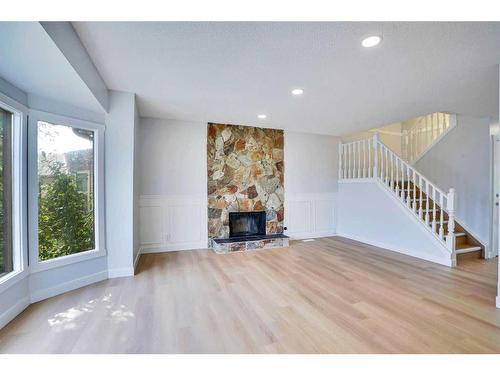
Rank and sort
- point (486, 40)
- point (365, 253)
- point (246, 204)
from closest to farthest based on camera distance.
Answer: point (486, 40) < point (365, 253) < point (246, 204)

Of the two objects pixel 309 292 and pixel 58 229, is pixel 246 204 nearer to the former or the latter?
pixel 309 292

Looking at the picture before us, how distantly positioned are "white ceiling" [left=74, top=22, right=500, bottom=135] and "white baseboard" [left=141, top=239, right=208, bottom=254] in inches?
92.9

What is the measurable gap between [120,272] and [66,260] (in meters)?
0.64

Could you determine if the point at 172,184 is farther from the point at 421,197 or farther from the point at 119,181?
the point at 421,197

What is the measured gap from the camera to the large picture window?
2.46 meters

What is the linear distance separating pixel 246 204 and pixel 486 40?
Result: 3836 mm

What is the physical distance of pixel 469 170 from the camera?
4.26 metres

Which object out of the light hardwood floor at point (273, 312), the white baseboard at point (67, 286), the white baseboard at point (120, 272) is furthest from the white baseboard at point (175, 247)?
the white baseboard at point (67, 286)

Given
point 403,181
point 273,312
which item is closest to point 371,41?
point 273,312

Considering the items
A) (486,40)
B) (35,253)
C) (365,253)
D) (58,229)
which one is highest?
(486,40)

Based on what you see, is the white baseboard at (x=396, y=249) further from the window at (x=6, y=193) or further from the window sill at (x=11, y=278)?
the window at (x=6, y=193)

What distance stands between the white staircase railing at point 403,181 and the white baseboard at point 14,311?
5.24 metres
